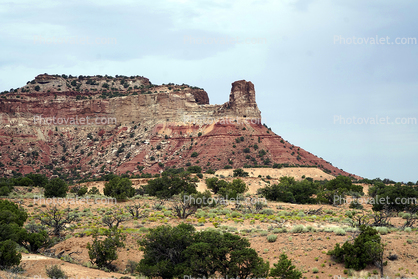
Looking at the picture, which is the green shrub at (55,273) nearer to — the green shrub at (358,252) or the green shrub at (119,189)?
the green shrub at (358,252)

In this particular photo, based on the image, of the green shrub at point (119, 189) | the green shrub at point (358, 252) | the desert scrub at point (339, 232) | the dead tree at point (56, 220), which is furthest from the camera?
the green shrub at point (119, 189)

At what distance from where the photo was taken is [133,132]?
305ft

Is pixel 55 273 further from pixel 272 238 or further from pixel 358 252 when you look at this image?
pixel 358 252

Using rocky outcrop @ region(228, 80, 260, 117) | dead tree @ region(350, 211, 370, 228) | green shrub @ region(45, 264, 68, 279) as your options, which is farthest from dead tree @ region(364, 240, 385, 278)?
rocky outcrop @ region(228, 80, 260, 117)

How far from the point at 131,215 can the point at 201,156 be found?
48.8 metres

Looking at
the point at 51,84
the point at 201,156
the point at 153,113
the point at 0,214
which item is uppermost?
the point at 51,84

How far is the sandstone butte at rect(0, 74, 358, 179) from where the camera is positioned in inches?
3196

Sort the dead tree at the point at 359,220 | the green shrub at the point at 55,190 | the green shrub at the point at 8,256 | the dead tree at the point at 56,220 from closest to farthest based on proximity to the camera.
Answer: the green shrub at the point at 8,256 → the dead tree at the point at 359,220 → the dead tree at the point at 56,220 → the green shrub at the point at 55,190

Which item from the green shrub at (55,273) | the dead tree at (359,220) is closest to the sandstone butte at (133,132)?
the dead tree at (359,220)

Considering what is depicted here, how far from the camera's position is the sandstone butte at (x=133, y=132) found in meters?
81.2

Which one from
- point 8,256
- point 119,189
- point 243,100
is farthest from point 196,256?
point 243,100

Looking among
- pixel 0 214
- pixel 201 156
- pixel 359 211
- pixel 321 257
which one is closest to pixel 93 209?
pixel 0 214

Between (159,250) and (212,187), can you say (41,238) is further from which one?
(212,187)

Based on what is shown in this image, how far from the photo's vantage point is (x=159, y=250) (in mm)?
18938
